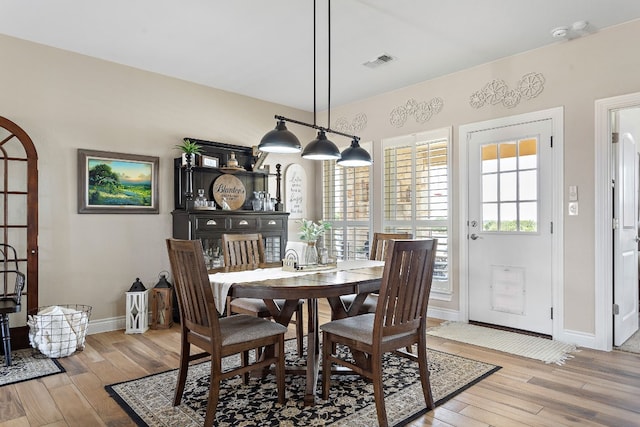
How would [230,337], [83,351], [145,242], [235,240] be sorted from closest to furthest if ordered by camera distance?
[230,337]
[83,351]
[235,240]
[145,242]

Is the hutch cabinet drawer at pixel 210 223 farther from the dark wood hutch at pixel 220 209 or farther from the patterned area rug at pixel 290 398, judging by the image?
the patterned area rug at pixel 290 398

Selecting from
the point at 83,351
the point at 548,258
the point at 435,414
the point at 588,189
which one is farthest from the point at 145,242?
the point at 588,189

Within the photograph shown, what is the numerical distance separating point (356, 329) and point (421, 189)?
267 cm

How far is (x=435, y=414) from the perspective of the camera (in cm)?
226

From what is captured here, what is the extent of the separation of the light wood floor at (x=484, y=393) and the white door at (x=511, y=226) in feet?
2.20

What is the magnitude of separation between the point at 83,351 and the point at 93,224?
1.18 m

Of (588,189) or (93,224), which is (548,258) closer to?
(588,189)

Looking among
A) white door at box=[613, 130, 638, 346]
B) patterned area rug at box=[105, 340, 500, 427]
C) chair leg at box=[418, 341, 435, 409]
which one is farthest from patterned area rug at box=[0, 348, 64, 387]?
white door at box=[613, 130, 638, 346]

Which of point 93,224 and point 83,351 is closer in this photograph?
point 83,351

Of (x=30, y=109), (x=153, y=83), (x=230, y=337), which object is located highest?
(x=153, y=83)

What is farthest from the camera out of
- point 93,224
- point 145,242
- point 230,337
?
point 145,242

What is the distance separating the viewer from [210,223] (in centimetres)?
419

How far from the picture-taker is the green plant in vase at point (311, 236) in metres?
2.88

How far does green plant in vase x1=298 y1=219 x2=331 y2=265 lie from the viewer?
288 centimetres
